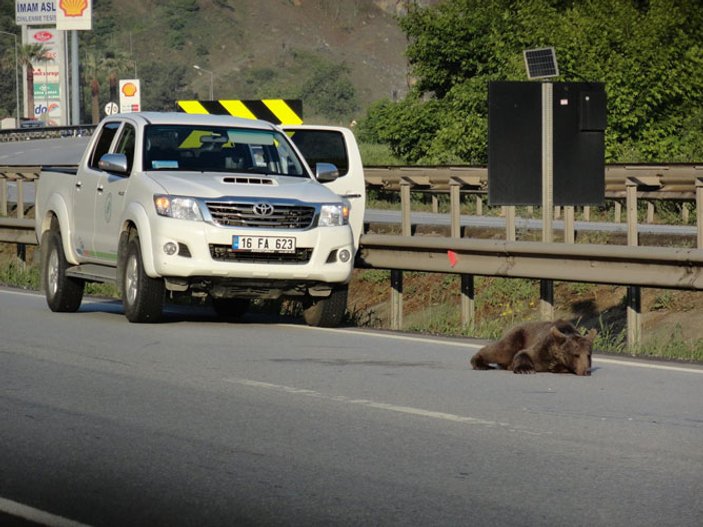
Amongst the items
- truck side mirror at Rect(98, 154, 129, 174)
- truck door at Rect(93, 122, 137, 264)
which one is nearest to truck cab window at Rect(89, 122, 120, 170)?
truck door at Rect(93, 122, 137, 264)

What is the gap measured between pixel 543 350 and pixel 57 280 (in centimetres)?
672

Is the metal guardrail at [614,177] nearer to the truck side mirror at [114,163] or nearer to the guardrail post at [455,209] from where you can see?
the guardrail post at [455,209]

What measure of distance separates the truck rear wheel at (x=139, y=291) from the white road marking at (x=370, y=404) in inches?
145

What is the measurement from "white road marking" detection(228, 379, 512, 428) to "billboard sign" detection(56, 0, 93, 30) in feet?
440

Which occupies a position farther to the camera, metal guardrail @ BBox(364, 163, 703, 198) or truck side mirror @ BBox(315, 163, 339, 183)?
metal guardrail @ BBox(364, 163, 703, 198)

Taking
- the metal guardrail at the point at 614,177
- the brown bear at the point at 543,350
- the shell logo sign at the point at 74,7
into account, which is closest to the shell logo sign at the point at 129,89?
the metal guardrail at the point at 614,177

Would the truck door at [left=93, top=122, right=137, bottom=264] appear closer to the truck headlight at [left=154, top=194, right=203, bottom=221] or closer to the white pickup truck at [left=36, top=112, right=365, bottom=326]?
the white pickup truck at [left=36, top=112, right=365, bottom=326]

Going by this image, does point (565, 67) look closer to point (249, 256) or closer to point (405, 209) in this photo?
point (405, 209)

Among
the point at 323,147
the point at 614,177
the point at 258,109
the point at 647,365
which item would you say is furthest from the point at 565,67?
the point at 647,365

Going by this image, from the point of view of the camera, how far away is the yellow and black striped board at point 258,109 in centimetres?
2167

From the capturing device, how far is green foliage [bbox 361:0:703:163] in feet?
147

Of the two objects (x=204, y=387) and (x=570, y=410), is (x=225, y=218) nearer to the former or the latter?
(x=204, y=387)

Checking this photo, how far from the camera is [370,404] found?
368 inches

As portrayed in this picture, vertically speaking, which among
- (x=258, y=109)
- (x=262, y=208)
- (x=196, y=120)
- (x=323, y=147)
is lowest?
(x=262, y=208)
